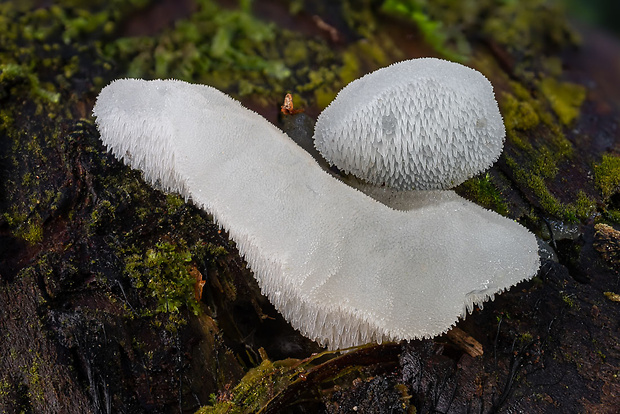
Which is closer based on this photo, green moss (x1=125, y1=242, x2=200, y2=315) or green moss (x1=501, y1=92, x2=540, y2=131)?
green moss (x1=125, y1=242, x2=200, y2=315)

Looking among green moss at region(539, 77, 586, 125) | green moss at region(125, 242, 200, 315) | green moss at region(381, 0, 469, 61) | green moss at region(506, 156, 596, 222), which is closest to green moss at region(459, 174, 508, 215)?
green moss at region(506, 156, 596, 222)

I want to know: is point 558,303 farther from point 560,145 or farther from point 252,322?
point 252,322

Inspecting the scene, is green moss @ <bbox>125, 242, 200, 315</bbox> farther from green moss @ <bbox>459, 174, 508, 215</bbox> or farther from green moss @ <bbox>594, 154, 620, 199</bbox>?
green moss @ <bbox>594, 154, 620, 199</bbox>

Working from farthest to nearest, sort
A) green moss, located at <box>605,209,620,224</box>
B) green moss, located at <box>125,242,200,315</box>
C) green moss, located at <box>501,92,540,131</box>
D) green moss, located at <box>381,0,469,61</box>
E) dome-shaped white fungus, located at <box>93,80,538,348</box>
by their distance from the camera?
green moss, located at <box>381,0,469,61</box> < green moss, located at <box>501,92,540,131</box> < green moss, located at <box>605,209,620,224</box> < green moss, located at <box>125,242,200,315</box> < dome-shaped white fungus, located at <box>93,80,538,348</box>

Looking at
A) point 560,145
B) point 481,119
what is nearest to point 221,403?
point 481,119

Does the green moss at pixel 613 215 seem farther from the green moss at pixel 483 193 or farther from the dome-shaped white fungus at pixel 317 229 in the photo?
the dome-shaped white fungus at pixel 317 229

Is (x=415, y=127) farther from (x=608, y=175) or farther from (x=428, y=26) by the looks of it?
(x=428, y=26)
